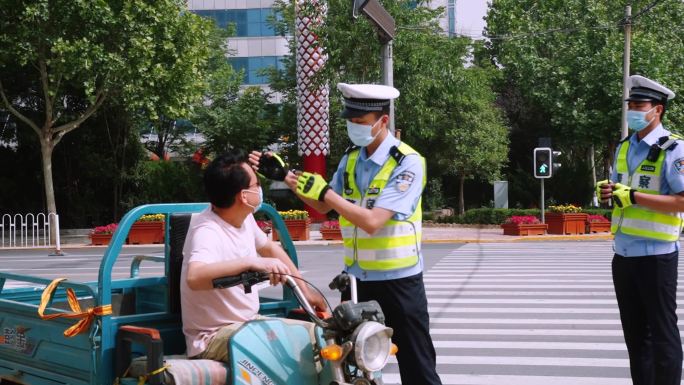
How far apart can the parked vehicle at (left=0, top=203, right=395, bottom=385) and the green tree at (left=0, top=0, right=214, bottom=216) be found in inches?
745

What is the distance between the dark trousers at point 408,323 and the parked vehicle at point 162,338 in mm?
330

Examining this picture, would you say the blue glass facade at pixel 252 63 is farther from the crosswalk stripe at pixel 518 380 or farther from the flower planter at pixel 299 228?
the crosswalk stripe at pixel 518 380

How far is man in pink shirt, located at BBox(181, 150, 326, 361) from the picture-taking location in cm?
406

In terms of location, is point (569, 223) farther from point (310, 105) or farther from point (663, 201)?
point (663, 201)

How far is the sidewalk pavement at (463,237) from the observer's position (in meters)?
24.6

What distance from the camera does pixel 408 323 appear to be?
163 inches

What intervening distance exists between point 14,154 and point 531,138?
20897 mm

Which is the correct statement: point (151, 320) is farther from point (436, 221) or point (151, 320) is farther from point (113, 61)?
point (436, 221)

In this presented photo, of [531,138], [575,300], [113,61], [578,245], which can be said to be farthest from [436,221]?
[575,300]

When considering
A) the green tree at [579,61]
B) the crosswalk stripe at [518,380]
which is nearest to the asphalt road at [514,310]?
the crosswalk stripe at [518,380]

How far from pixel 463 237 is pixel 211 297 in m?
21.9

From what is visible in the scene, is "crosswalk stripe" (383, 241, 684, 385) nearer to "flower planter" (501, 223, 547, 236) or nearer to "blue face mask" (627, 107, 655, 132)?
"blue face mask" (627, 107, 655, 132)

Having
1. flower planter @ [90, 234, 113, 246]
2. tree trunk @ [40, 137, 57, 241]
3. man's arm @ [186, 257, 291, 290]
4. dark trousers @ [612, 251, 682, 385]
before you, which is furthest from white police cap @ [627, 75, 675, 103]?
tree trunk @ [40, 137, 57, 241]

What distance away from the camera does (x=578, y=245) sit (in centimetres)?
2225
